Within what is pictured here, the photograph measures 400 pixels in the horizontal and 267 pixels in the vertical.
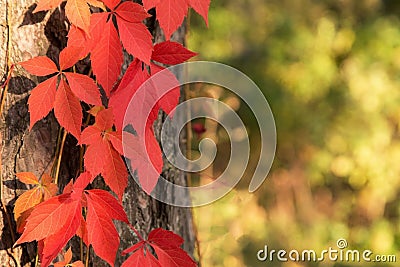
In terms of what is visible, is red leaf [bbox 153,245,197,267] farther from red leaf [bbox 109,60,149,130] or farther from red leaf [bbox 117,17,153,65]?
red leaf [bbox 117,17,153,65]

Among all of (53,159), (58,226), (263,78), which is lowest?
(58,226)

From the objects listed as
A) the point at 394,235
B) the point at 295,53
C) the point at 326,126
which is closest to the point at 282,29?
the point at 295,53

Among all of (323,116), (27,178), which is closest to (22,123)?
(27,178)

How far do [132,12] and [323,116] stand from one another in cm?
348

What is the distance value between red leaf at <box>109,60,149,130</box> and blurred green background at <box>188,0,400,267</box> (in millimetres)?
2649

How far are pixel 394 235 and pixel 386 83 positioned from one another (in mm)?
1041

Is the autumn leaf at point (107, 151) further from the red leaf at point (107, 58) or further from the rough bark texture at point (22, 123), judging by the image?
the rough bark texture at point (22, 123)

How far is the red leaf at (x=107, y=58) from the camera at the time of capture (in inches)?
40.3

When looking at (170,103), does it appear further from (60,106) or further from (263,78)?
(263,78)

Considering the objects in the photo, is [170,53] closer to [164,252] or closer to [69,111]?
[69,111]

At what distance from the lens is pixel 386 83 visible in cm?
410

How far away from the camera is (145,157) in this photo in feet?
3.60

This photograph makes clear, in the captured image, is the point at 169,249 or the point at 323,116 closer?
the point at 169,249

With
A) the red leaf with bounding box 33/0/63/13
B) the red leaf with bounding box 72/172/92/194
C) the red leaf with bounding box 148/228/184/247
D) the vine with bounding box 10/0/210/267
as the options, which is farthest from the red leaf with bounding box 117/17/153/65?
the red leaf with bounding box 148/228/184/247
